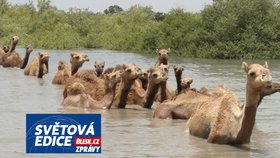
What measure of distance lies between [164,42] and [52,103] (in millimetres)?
35269

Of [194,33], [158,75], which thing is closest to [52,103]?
[158,75]

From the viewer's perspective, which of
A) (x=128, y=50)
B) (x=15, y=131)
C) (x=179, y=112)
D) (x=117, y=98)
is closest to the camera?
(x=15, y=131)

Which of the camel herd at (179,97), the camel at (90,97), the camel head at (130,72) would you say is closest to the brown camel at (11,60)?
the camel herd at (179,97)

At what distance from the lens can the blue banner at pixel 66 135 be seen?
9109mm

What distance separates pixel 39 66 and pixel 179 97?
38.8 ft

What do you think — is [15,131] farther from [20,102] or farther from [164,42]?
[164,42]

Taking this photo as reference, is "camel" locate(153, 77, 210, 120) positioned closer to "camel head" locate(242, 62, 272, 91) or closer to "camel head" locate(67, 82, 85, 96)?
"camel head" locate(67, 82, 85, 96)

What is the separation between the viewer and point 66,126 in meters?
9.35

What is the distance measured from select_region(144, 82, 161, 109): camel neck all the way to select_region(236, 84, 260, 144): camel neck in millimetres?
4569

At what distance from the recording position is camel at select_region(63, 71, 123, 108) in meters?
15.0

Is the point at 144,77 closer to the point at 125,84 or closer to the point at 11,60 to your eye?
the point at 125,84

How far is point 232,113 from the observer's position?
1059 centimetres

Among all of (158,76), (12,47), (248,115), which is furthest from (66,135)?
(12,47)

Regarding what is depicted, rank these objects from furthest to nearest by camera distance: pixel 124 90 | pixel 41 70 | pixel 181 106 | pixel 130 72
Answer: pixel 41 70, pixel 124 90, pixel 130 72, pixel 181 106
